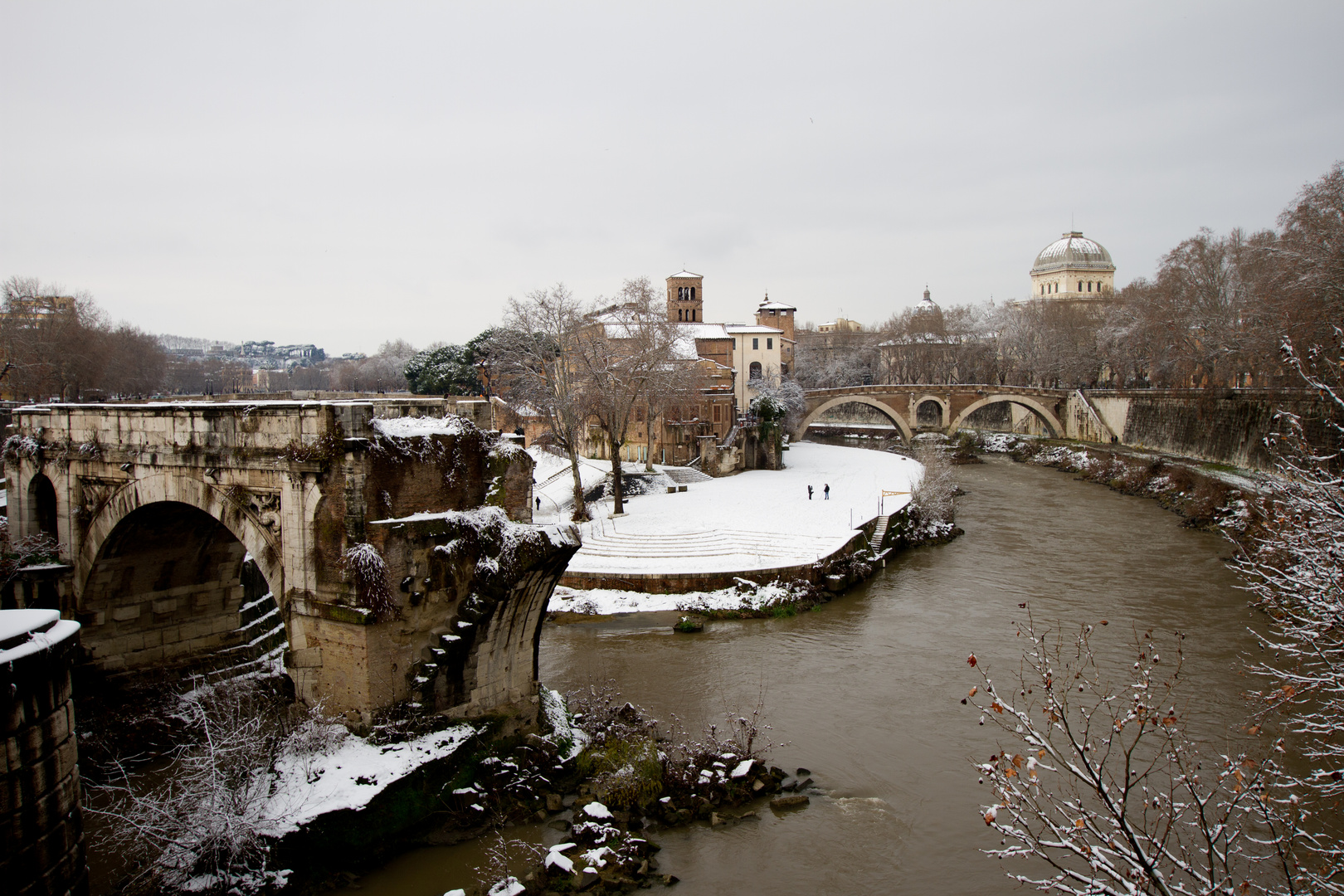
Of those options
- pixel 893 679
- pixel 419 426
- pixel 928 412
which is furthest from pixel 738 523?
pixel 928 412

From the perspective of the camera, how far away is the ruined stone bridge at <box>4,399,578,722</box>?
870 centimetres

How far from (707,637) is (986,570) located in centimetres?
831

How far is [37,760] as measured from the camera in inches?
237

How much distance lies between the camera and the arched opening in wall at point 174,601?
10.8 m

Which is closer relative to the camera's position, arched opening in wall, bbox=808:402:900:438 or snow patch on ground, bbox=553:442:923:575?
snow patch on ground, bbox=553:442:923:575

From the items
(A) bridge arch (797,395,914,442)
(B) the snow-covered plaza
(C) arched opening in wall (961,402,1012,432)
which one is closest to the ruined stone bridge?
(B) the snow-covered plaza

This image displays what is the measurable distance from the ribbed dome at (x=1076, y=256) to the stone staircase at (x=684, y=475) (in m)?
60.1

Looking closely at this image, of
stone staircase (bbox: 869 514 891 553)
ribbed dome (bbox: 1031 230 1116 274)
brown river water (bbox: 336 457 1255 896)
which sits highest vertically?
ribbed dome (bbox: 1031 230 1116 274)

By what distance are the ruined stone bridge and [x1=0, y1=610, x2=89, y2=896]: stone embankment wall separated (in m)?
2.59

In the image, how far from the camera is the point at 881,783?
10539 mm

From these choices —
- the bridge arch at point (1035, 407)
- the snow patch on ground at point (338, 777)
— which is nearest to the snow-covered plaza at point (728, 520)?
→ the snow patch on ground at point (338, 777)

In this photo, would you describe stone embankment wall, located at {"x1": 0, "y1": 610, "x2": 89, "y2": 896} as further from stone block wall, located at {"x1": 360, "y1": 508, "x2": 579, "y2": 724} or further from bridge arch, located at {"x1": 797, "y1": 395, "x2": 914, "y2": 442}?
bridge arch, located at {"x1": 797, "y1": 395, "x2": 914, "y2": 442}

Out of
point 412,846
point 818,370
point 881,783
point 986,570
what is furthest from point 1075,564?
point 818,370

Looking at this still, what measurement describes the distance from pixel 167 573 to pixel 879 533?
57.4ft
